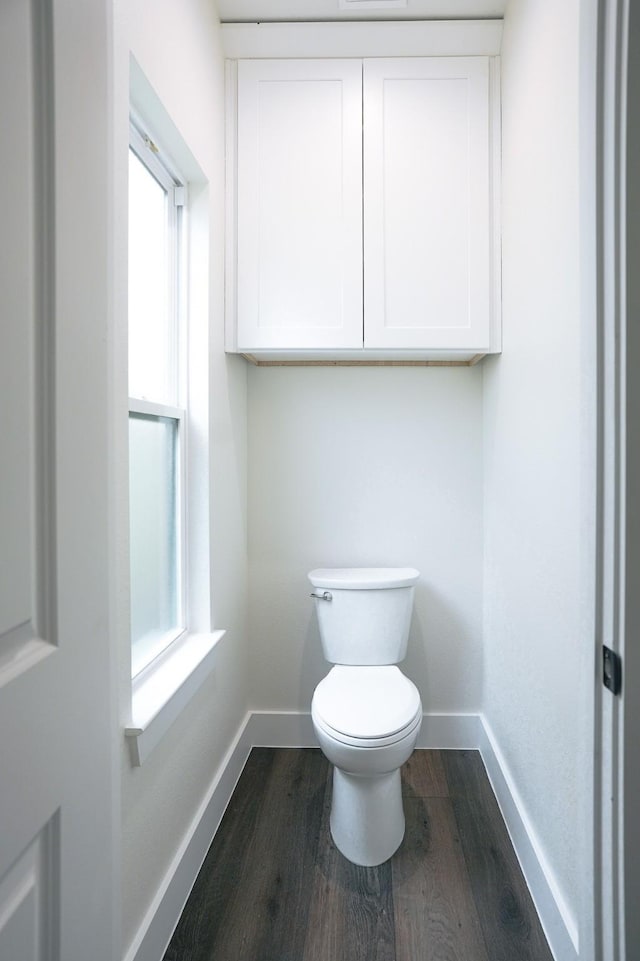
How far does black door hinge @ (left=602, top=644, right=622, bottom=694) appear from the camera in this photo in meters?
0.74

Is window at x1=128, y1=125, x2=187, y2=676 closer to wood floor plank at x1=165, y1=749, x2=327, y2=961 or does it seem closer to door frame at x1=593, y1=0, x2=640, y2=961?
wood floor plank at x1=165, y1=749, x2=327, y2=961

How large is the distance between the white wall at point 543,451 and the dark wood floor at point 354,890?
0.61 ft

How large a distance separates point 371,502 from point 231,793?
115 centimetres

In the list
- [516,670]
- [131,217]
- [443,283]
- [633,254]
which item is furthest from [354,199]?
[516,670]

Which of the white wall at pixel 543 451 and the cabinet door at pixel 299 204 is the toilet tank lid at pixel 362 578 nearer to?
the white wall at pixel 543 451

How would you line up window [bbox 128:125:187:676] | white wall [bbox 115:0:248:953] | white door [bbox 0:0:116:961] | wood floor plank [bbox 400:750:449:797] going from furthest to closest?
1. wood floor plank [bbox 400:750:449:797]
2. window [bbox 128:125:187:676]
3. white wall [bbox 115:0:248:953]
4. white door [bbox 0:0:116:961]

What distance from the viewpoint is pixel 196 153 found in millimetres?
1540

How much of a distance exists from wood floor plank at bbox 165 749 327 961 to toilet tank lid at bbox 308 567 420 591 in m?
0.70

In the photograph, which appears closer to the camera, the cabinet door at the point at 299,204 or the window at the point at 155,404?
the window at the point at 155,404

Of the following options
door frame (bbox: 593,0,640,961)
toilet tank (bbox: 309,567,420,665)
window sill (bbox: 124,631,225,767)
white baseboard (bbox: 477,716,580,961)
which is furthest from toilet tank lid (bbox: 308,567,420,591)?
door frame (bbox: 593,0,640,961)

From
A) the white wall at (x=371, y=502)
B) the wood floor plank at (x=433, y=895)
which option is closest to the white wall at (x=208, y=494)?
the white wall at (x=371, y=502)

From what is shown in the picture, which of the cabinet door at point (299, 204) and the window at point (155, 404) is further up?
the cabinet door at point (299, 204)

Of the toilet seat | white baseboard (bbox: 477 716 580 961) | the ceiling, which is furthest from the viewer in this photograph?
the ceiling

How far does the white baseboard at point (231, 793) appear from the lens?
3.92ft
